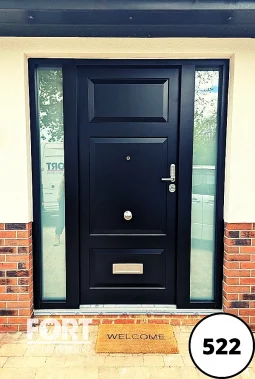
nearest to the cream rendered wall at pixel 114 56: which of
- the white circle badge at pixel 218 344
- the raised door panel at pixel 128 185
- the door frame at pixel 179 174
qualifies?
the door frame at pixel 179 174

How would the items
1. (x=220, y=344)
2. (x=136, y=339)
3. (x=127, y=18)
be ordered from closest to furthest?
(x=220, y=344)
(x=127, y=18)
(x=136, y=339)

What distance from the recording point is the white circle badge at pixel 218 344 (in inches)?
72.1

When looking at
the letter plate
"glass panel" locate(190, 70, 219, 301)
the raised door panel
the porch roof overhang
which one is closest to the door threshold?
"glass panel" locate(190, 70, 219, 301)

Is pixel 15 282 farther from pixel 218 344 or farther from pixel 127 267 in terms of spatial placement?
pixel 218 344

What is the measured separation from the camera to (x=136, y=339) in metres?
2.69

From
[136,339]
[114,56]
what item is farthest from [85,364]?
[114,56]

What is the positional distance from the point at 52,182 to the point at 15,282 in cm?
92

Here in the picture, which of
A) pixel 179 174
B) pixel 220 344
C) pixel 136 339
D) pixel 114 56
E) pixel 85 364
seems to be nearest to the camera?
pixel 220 344

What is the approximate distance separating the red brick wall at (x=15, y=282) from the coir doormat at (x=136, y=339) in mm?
698

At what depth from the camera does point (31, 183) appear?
295 cm

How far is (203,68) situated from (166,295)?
2.06m

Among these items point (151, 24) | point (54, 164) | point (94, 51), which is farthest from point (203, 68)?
point (54, 164)

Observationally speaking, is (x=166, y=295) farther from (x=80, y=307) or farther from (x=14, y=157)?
(x=14, y=157)

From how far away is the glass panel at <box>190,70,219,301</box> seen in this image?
2941 mm
